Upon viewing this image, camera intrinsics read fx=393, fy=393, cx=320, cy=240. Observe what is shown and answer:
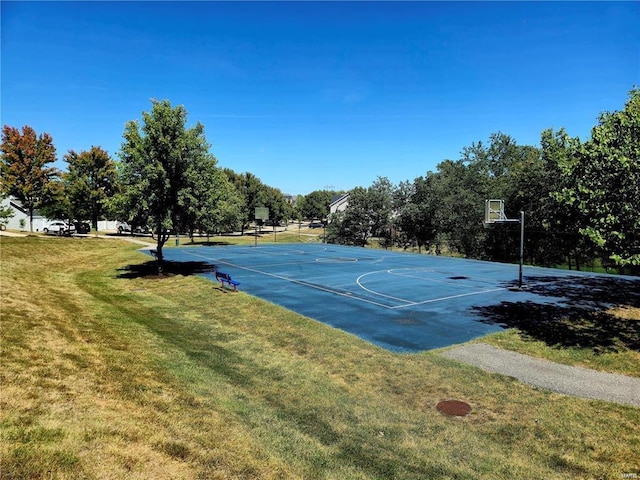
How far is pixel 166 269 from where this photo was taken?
29250mm

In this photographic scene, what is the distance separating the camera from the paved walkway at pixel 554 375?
9.27 m

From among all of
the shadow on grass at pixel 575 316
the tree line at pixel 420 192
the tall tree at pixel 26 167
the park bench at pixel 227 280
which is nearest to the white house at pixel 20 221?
the tree line at pixel 420 192

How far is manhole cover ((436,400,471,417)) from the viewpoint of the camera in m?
8.45

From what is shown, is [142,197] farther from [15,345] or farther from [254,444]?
[254,444]

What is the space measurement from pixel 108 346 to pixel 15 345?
7.02 ft

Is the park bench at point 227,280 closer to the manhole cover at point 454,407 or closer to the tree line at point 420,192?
the tree line at point 420,192

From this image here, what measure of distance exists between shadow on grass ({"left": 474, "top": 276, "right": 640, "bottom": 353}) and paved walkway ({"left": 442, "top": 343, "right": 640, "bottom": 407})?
2.21 metres

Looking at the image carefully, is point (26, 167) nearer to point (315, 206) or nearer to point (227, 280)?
point (227, 280)

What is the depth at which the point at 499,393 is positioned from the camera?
9.35 metres

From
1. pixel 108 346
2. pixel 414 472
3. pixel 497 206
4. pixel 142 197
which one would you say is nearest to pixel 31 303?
pixel 108 346

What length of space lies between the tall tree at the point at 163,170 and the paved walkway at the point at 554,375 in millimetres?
17485

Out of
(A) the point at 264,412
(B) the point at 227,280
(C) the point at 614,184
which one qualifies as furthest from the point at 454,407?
(B) the point at 227,280

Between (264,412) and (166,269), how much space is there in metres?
23.5

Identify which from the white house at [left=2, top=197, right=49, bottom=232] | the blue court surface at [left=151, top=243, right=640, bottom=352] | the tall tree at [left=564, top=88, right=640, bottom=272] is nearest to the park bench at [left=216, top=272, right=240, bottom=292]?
the blue court surface at [left=151, top=243, right=640, bottom=352]
